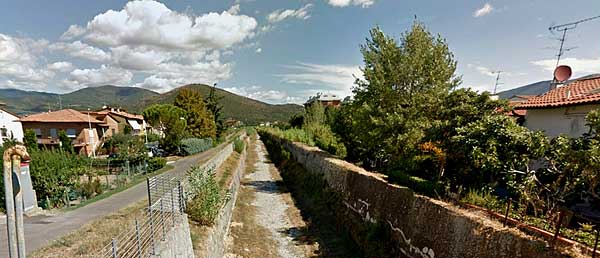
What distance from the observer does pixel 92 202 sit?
574 inches

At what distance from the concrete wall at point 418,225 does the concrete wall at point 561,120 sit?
274 inches

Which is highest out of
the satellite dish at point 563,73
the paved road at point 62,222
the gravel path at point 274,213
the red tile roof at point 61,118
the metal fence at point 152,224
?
the satellite dish at point 563,73

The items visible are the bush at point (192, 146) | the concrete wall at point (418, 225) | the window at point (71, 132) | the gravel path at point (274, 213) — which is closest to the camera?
the concrete wall at point (418, 225)

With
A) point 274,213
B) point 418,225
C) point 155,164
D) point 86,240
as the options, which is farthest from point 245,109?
point 418,225

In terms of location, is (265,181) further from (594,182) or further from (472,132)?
(594,182)

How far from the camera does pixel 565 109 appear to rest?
12109 millimetres

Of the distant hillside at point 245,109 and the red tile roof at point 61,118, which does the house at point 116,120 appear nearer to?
→ the red tile roof at point 61,118

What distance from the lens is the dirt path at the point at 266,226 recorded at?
12.5 metres

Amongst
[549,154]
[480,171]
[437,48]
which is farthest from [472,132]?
[437,48]

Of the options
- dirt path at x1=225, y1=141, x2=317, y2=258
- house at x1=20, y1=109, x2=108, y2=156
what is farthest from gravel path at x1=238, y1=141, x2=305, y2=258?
house at x1=20, y1=109, x2=108, y2=156

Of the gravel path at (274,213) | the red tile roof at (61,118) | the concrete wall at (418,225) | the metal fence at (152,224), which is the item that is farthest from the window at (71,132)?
the concrete wall at (418,225)

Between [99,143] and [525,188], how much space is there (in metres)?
52.6

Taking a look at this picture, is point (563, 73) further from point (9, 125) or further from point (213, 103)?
point (9, 125)

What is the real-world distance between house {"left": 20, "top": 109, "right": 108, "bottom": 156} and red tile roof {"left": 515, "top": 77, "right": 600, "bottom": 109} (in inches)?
1950
